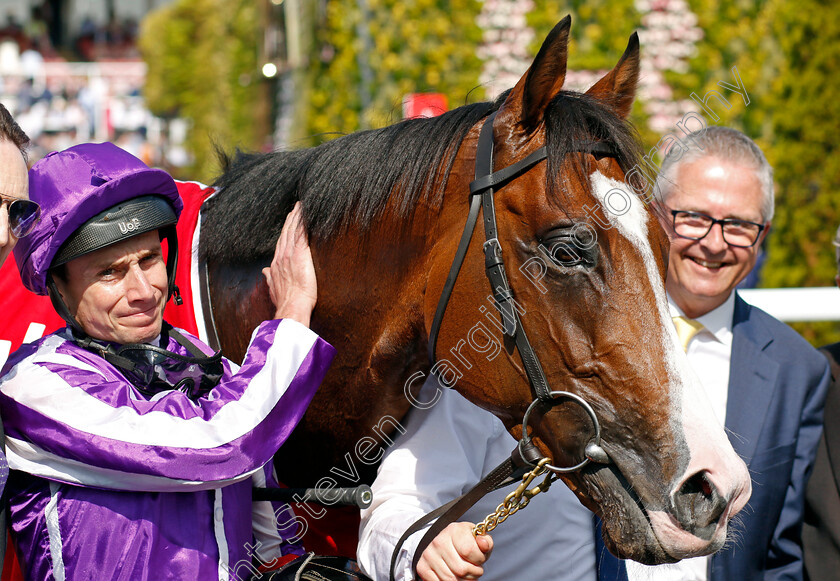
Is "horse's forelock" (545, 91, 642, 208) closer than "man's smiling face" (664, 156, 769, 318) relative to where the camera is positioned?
Yes

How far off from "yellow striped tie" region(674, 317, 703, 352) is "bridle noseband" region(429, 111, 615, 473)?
38.4 inches

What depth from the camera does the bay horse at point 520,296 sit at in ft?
4.85

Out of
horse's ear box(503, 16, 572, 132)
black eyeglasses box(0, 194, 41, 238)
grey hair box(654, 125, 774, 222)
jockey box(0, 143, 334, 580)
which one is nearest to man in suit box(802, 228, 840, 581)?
grey hair box(654, 125, 774, 222)

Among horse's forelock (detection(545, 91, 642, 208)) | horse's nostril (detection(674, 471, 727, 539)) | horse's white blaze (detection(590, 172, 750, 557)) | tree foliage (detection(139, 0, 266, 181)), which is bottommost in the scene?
tree foliage (detection(139, 0, 266, 181))

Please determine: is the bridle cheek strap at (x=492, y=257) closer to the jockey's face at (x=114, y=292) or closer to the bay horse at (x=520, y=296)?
the bay horse at (x=520, y=296)

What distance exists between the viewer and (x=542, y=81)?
164 cm

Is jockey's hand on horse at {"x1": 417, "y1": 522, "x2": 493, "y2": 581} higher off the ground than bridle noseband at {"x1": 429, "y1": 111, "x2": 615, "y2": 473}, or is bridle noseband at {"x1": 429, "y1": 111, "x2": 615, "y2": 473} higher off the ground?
bridle noseband at {"x1": 429, "y1": 111, "x2": 615, "y2": 473}

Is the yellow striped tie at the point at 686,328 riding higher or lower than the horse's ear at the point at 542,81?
lower

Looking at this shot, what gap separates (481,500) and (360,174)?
34.2 inches

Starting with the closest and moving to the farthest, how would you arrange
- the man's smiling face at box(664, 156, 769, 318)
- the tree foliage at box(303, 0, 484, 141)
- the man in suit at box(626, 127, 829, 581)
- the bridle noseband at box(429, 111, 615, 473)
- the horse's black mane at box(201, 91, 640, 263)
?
the bridle noseband at box(429, 111, 615, 473), the horse's black mane at box(201, 91, 640, 263), the man in suit at box(626, 127, 829, 581), the man's smiling face at box(664, 156, 769, 318), the tree foliage at box(303, 0, 484, 141)

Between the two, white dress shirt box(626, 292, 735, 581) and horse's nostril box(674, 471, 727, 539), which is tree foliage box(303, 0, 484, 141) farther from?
horse's nostril box(674, 471, 727, 539)

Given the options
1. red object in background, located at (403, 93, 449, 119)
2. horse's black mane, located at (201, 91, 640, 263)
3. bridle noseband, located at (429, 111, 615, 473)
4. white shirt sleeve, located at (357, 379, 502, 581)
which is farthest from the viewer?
red object in background, located at (403, 93, 449, 119)

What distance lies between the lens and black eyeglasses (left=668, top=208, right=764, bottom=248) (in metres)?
2.35

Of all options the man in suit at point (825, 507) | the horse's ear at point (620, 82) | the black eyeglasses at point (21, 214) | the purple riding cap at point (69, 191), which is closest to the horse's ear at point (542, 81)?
the horse's ear at point (620, 82)
